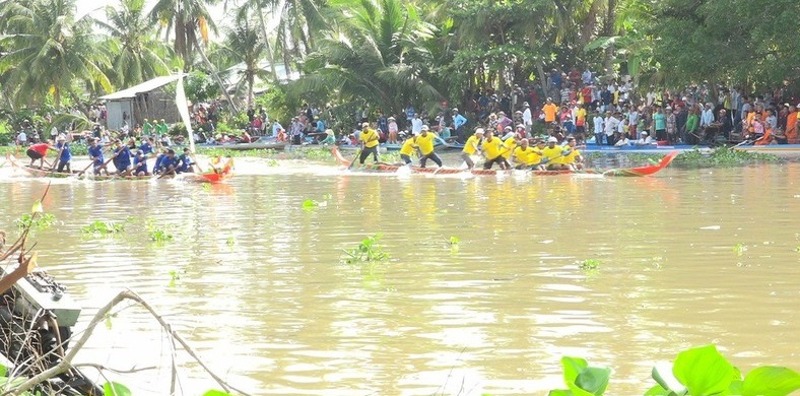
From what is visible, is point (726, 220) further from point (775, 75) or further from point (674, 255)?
point (775, 75)

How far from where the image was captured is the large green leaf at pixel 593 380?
3.10 m

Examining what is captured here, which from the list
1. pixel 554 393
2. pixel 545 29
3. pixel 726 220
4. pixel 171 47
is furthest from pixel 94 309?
pixel 171 47

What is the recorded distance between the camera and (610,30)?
1332 inches

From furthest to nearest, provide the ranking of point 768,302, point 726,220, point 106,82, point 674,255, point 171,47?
1. point 171,47
2. point 106,82
3. point 726,220
4. point 674,255
5. point 768,302

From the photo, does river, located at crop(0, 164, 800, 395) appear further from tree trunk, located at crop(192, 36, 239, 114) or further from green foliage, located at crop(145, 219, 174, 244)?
tree trunk, located at crop(192, 36, 239, 114)

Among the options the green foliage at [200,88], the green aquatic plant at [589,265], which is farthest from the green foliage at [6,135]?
the green aquatic plant at [589,265]

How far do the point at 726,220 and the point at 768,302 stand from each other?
18.8ft

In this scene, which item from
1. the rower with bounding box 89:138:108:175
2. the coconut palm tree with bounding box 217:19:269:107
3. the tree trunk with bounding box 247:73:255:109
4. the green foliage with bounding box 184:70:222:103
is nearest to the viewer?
the rower with bounding box 89:138:108:175

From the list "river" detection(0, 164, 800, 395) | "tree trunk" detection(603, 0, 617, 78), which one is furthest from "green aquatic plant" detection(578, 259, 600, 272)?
"tree trunk" detection(603, 0, 617, 78)

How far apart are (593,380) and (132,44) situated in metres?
45.1

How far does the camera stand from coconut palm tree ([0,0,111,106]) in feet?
141

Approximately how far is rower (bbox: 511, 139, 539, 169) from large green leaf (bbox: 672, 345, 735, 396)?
2078 cm

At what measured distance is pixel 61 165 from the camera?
27219mm

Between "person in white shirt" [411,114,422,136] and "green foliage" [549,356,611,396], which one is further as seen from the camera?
"person in white shirt" [411,114,422,136]
